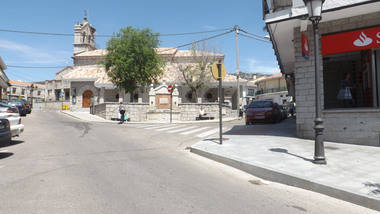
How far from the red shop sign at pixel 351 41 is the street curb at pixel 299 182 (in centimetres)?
502

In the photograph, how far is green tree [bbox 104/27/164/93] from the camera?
26.0 m

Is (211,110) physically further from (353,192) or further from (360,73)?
(353,192)

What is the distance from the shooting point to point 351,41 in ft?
24.1

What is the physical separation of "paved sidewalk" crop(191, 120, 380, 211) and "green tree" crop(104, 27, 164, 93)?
2027cm

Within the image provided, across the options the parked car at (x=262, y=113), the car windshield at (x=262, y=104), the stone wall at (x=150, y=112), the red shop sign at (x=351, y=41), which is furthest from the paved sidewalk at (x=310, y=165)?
the stone wall at (x=150, y=112)

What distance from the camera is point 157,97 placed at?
2384 centimetres

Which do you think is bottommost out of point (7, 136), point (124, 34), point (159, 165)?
point (159, 165)

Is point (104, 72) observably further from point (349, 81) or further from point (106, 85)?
point (349, 81)

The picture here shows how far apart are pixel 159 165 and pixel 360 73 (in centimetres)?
726

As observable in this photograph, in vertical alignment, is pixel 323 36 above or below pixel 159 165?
above

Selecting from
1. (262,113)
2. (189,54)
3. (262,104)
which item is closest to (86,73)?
(189,54)

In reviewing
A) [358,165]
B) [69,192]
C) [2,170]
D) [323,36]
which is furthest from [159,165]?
[323,36]

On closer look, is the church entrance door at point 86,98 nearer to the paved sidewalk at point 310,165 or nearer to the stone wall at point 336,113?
the paved sidewalk at point 310,165

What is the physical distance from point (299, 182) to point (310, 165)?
1.01m
